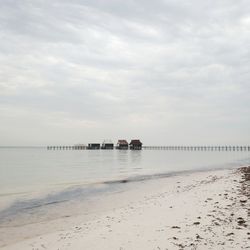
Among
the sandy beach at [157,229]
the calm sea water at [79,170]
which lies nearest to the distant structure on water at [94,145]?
the calm sea water at [79,170]

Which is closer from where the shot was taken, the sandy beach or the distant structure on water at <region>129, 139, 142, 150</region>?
the sandy beach

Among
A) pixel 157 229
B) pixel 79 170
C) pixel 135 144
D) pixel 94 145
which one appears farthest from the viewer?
pixel 94 145

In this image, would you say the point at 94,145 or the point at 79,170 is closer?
the point at 79,170

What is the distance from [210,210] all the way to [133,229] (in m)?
2.75

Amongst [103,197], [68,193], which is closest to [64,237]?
[103,197]

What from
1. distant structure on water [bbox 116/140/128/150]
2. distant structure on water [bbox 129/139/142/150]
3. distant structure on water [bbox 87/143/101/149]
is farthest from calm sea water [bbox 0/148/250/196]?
distant structure on water [bbox 87/143/101/149]

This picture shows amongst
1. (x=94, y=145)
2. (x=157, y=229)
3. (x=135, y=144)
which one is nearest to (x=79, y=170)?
(x=157, y=229)

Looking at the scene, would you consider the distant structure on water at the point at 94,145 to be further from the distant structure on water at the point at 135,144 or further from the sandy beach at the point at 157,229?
the sandy beach at the point at 157,229

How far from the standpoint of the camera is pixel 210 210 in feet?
31.3

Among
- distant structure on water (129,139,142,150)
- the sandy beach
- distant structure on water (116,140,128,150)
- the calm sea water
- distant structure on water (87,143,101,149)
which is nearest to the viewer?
the sandy beach

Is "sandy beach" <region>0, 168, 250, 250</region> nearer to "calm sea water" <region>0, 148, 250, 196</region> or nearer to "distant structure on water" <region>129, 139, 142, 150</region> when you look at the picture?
"calm sea water" <region>0, 148, 250, 196</region>

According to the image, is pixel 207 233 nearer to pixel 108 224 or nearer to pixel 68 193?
pixel 108 224

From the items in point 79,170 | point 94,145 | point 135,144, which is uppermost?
point 135,144

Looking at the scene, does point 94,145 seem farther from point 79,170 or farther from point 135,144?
point 79,170
